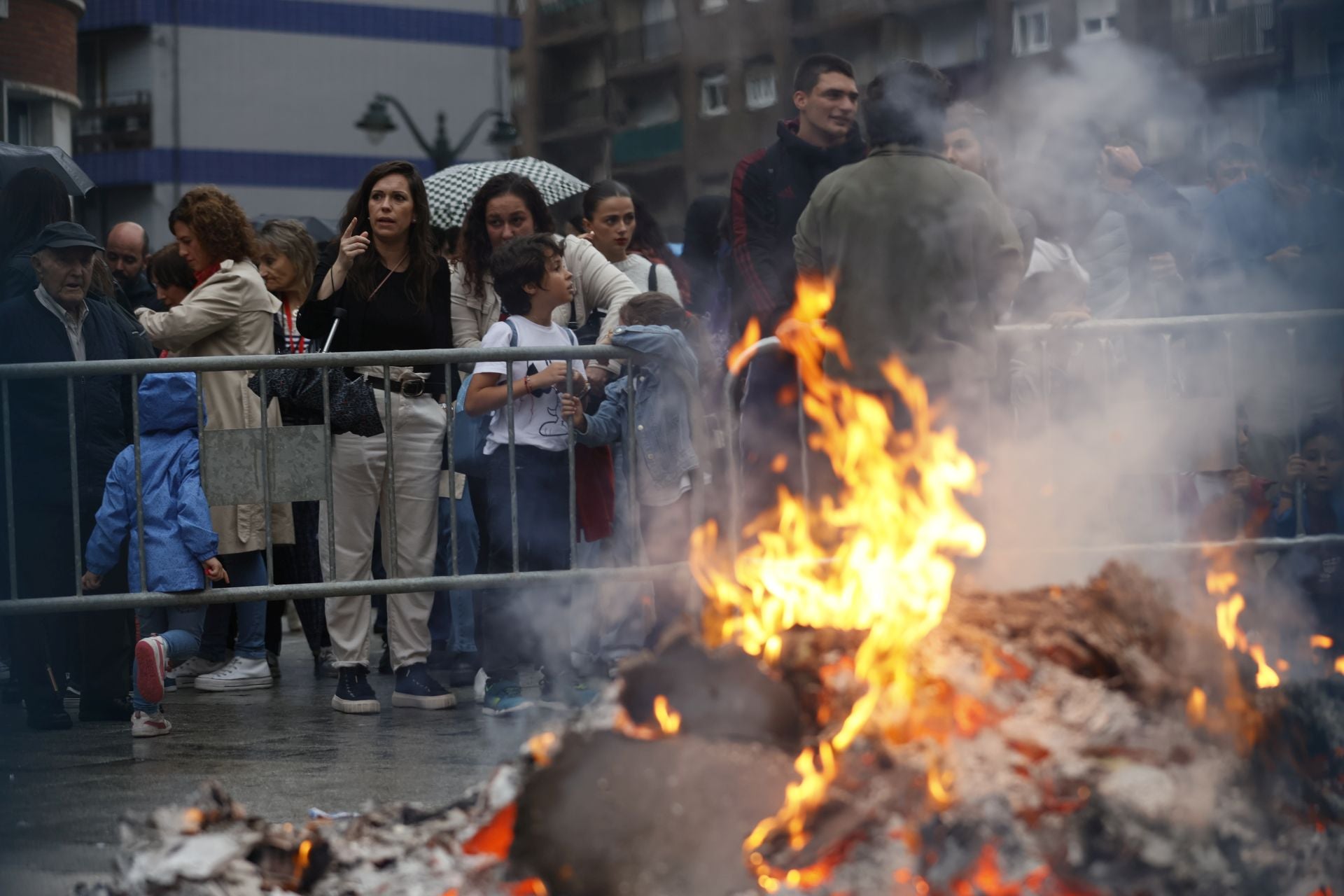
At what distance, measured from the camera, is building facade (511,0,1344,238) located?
8227 millimetres

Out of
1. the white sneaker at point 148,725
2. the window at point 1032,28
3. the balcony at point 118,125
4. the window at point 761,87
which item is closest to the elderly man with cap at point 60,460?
the white sneaker at point 148,725

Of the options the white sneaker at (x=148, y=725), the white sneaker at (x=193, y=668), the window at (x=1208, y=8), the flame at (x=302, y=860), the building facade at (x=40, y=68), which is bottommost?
the white sneaker at (x=193, y=668)

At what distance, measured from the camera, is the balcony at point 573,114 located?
62.7 m

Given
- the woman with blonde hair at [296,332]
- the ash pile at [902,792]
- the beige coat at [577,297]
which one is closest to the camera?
the ash pile at [902,792]

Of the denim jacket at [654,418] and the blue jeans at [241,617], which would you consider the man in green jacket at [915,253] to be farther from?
the blue jeans at [241,617]

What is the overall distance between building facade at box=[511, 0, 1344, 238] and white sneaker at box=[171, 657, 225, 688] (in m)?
3.88

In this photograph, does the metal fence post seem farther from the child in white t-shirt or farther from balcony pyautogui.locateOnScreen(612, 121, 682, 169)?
balcony pyautogui.locateOnScreen(612, 121, 682, 169)

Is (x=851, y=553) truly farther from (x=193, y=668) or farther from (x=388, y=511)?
(x=193, y=668)

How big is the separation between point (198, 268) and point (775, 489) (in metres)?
3.08

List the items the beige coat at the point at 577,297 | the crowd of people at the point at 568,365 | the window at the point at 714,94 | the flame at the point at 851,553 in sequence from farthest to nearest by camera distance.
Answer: the window at the point at 714,94 < the beige coat at the point at 577,297 < the crowd of people at the point at 568,365 < the flame at the point at 851,553

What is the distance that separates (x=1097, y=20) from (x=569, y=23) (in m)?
53.3

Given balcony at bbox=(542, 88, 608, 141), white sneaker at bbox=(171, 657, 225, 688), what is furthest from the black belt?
balcony at bbox=(542, 88, 608, 141)

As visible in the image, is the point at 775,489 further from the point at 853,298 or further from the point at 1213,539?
the point at 1213,539

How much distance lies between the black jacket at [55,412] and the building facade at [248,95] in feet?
105
